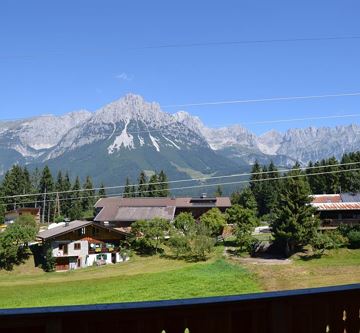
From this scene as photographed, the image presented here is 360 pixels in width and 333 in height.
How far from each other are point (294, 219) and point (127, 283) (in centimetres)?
1422

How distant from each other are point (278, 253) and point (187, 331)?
32.9 metres

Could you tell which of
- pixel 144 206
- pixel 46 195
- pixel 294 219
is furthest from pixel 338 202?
pixel 46 195

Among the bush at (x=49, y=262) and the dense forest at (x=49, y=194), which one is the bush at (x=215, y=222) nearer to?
the bush at (x=49, y=262)

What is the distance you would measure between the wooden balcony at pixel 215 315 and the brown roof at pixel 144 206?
4443 cm

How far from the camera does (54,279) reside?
1160 inches

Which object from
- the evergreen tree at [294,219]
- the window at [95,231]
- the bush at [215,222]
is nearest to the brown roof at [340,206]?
the evergreen tree at [294,219]

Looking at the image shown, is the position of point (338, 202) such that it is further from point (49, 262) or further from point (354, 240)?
point (49, 262)

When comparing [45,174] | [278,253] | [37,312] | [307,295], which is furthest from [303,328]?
[45,174]

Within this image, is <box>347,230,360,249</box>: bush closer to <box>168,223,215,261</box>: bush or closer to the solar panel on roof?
the solar panel on roof

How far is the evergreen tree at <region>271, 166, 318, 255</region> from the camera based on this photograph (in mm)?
32562

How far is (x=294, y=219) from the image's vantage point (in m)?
33.1

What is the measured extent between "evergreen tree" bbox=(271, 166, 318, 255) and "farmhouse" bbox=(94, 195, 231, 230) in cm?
1448

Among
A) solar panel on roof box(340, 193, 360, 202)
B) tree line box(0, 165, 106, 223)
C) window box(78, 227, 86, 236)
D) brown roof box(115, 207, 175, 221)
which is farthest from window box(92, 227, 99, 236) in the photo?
tree line box(0, 165, 106, 223)

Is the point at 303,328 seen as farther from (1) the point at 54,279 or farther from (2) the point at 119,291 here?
(1) the point at 54,279
